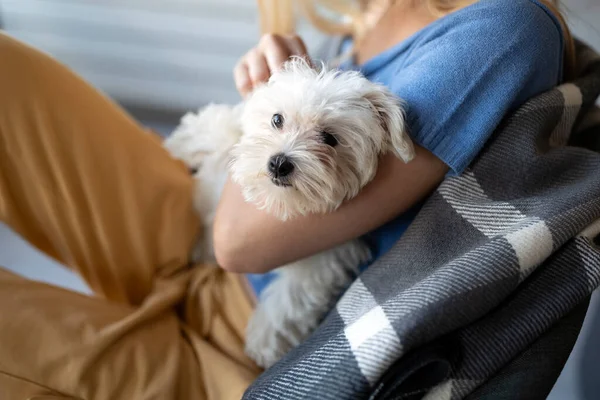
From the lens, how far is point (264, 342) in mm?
870

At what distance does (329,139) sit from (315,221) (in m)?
0.12

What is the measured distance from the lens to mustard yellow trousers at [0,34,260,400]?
2.42ft

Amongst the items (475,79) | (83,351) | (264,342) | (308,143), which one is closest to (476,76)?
(475,79)

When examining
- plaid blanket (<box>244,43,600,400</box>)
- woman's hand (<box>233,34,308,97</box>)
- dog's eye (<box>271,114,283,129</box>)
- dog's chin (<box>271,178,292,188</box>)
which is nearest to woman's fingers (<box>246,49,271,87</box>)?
woman's hand (<box>233,34,308,97</box>)

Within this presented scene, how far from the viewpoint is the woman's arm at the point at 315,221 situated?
2.31 feet

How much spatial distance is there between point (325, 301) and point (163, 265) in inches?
13.1

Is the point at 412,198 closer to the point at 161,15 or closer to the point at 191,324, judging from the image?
the point at 191,324

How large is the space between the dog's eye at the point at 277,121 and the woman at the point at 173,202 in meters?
0.14

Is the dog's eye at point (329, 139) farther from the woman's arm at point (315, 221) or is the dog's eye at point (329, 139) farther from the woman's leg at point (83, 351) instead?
the woman's leg at point (83, 351)

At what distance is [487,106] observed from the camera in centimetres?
65

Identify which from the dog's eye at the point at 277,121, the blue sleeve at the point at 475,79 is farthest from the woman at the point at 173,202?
the dog's eye at the point at 277,121

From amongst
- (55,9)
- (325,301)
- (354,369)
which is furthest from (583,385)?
(55,9)

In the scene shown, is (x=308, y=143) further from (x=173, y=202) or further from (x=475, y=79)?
(x=173, y=202)

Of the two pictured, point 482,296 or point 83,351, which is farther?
point 83,351
